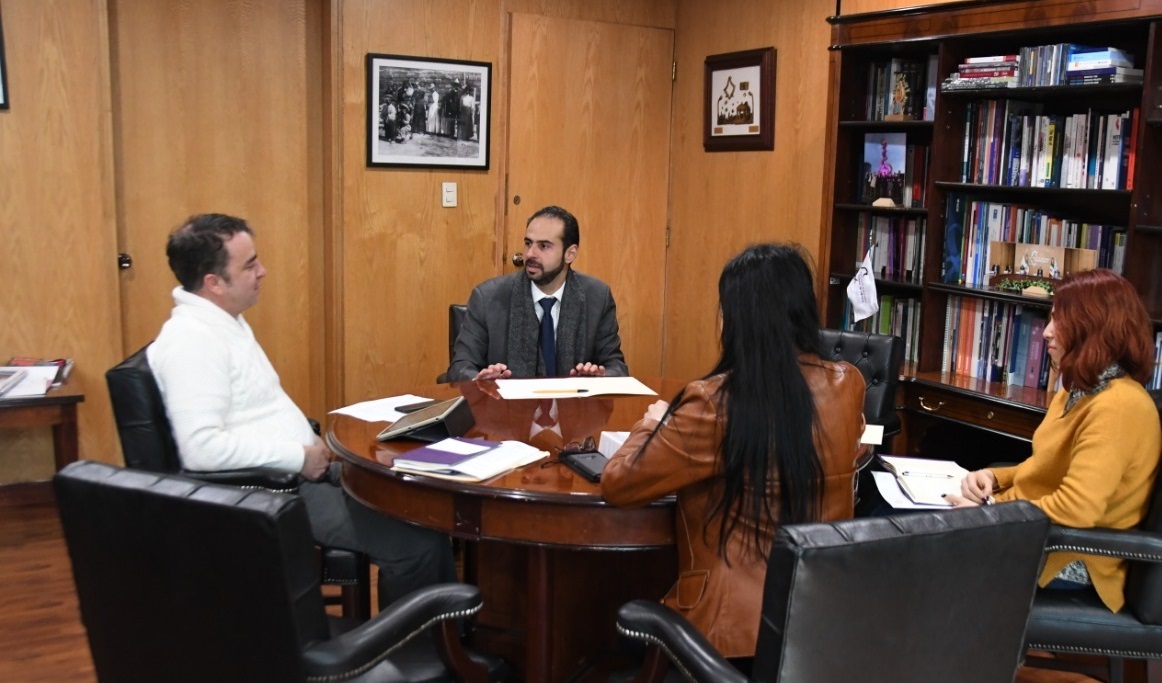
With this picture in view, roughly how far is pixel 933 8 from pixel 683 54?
6.10ft

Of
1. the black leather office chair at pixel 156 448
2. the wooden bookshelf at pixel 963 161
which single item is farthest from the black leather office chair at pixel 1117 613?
the black leather office chair at pixel 156 448

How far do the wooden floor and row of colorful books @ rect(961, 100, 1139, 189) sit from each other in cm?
158

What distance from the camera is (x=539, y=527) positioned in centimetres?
224

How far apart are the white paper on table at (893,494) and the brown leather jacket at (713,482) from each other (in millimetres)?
548

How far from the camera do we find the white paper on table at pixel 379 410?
2871 millimetres

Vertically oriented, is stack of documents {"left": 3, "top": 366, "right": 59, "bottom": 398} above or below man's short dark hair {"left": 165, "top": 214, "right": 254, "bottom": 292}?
below

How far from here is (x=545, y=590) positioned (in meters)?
2.43

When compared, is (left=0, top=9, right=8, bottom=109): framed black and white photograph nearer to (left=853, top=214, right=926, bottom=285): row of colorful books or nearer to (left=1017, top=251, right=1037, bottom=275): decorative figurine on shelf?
(left=853, top=214, right=926, bottom=285): row of colorful books

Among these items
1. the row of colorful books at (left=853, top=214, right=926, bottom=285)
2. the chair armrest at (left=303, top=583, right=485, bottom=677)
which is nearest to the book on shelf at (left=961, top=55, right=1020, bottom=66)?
the row of colorful books at (left=853, top=214, right=926, bottom=285)

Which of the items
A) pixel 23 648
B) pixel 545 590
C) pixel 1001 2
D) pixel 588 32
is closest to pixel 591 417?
pixel 545 590

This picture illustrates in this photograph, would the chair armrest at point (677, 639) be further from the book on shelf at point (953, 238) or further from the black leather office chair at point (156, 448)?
the book on shelf at point (953, 238)

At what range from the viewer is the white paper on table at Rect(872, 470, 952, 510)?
2.54m

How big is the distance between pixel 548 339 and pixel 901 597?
7.24 ft

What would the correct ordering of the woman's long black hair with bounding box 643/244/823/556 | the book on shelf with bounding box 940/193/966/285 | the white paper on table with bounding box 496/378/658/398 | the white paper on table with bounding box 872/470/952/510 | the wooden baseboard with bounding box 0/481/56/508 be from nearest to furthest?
1. the woman's long black hair with bounding box 643/244/823/556
2. the white paper on table with bounding box 872/470/952/510
3. the white paper on table with bounding box 496/378/658/398
4. the book on shelf with bounding box 940/193/966/285
5. the wooden baseboard with bounding box 0/481/56/508
